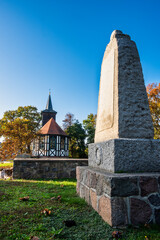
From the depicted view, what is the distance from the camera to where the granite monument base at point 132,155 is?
2.04 meters

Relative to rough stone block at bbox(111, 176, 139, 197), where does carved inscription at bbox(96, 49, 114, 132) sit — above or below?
above

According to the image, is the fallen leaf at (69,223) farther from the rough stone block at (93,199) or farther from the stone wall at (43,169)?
the stone wall at (43,169)

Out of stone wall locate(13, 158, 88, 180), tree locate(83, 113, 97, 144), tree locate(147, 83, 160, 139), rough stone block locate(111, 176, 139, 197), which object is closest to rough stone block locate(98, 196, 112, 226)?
rough stone block locate(111, 176, 139, 197)

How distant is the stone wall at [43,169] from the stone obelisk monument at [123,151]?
126 inches

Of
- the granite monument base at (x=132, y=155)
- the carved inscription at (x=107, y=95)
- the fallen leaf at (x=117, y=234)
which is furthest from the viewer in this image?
the carved inscription at (x=107, y=95)

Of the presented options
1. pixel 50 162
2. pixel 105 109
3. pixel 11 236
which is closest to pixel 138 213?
pixel 11 236

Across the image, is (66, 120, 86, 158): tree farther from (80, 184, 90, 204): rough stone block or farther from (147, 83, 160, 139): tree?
(80, 184, 90, 204): rough stone block

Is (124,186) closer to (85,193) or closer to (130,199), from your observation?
(130,199)

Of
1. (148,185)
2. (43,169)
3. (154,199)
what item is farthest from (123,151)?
(43,169)

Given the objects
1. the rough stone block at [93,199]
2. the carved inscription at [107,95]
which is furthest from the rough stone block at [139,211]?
the carved inscription at [107,95]

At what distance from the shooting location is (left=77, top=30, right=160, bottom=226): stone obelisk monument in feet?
5.60

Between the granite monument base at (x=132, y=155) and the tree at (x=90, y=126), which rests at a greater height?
the tree at (x=90, y=126)

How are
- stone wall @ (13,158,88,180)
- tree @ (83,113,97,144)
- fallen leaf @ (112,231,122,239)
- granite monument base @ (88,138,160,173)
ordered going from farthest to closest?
tree @ (83,113,97,144), stone wall @ (13,158,88,180), granite monument base @ (88,138,160,173), fallen leaf @ (112,231,122,239)

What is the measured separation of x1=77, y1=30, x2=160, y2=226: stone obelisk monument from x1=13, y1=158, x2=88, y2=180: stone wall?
3.20 m
